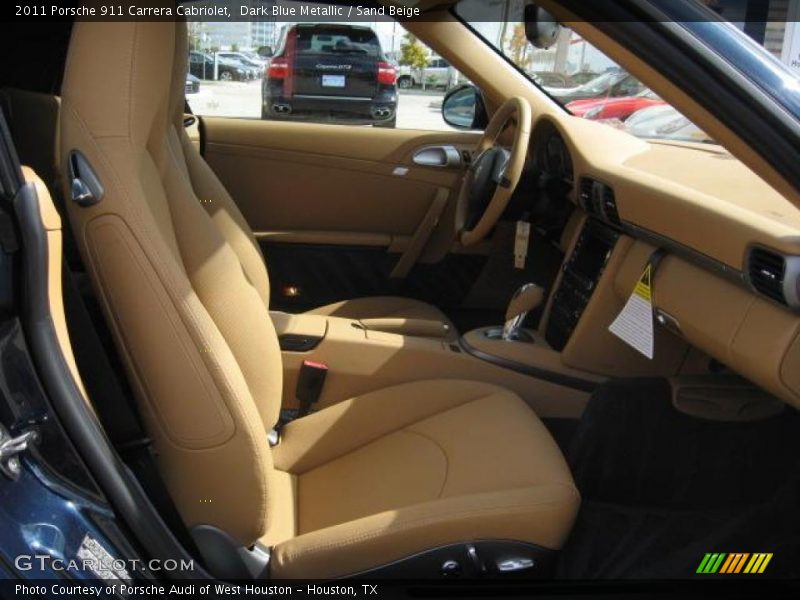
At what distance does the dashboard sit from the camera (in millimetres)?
1212

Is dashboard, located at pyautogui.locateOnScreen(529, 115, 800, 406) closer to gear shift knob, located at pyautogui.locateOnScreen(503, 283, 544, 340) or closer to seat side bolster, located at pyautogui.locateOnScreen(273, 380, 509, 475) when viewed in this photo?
gear shift knob, located at pyautogui.locateOnScreen(503, 283, 544, 340)

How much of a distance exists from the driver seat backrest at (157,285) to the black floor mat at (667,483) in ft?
1.99

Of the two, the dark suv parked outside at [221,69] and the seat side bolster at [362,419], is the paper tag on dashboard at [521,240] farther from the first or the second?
the dark suv parked outside at [221,69]

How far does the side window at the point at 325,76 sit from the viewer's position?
106 inches

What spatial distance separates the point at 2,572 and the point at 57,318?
32 cm

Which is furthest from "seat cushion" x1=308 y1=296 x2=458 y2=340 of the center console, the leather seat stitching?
the leather seat stitching

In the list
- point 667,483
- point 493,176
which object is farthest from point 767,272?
point 493,176

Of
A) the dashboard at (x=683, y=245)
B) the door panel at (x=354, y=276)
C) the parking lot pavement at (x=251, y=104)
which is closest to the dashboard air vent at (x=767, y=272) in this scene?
the dashboard at (x=683, y=245)

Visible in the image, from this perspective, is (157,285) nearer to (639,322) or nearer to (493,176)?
(639,322)

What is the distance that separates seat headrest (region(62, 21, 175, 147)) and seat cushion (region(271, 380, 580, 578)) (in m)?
0.71

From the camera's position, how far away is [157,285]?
3.64 feet

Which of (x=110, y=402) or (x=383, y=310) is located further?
(x=383, y=310)

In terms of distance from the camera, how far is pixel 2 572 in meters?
0.97

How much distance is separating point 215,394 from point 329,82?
2.23 m
